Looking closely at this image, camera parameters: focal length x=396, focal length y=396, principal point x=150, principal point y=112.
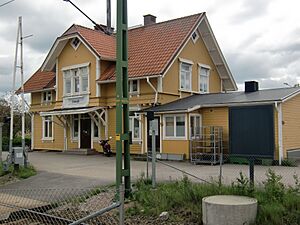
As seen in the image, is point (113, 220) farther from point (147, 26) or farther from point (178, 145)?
point (147, 26)

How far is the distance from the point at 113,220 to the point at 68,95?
20390 millimetres

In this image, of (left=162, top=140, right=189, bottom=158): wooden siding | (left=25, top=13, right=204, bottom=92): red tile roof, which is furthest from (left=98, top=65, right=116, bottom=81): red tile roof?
(left=162, top=140, right=189, bottom=158): wooden siding

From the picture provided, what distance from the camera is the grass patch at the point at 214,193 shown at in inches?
303

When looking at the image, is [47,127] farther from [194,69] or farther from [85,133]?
[194,69]

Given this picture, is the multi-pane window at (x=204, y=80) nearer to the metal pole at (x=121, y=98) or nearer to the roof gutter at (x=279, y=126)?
the roof gutter at (x=279, y=126)

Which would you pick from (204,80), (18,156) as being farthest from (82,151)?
(18,156)

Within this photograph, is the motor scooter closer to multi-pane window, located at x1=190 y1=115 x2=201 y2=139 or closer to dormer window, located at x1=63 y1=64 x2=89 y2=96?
dormer window, located at x1=63 y1=64 x2=89 y2=96

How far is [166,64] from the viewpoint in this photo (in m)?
23.3

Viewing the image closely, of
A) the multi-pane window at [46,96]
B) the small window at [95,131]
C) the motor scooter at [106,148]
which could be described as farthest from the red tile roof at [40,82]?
the motor scooter at [106,148]

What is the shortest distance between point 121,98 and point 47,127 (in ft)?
74.5

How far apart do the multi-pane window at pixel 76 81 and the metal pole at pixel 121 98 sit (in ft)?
56.2

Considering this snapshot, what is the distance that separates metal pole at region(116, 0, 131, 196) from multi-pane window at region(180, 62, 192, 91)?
16004 millimetres

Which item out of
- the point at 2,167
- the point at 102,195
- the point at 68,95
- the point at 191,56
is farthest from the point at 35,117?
the point at 102,195

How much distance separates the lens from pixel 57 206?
10.3m
